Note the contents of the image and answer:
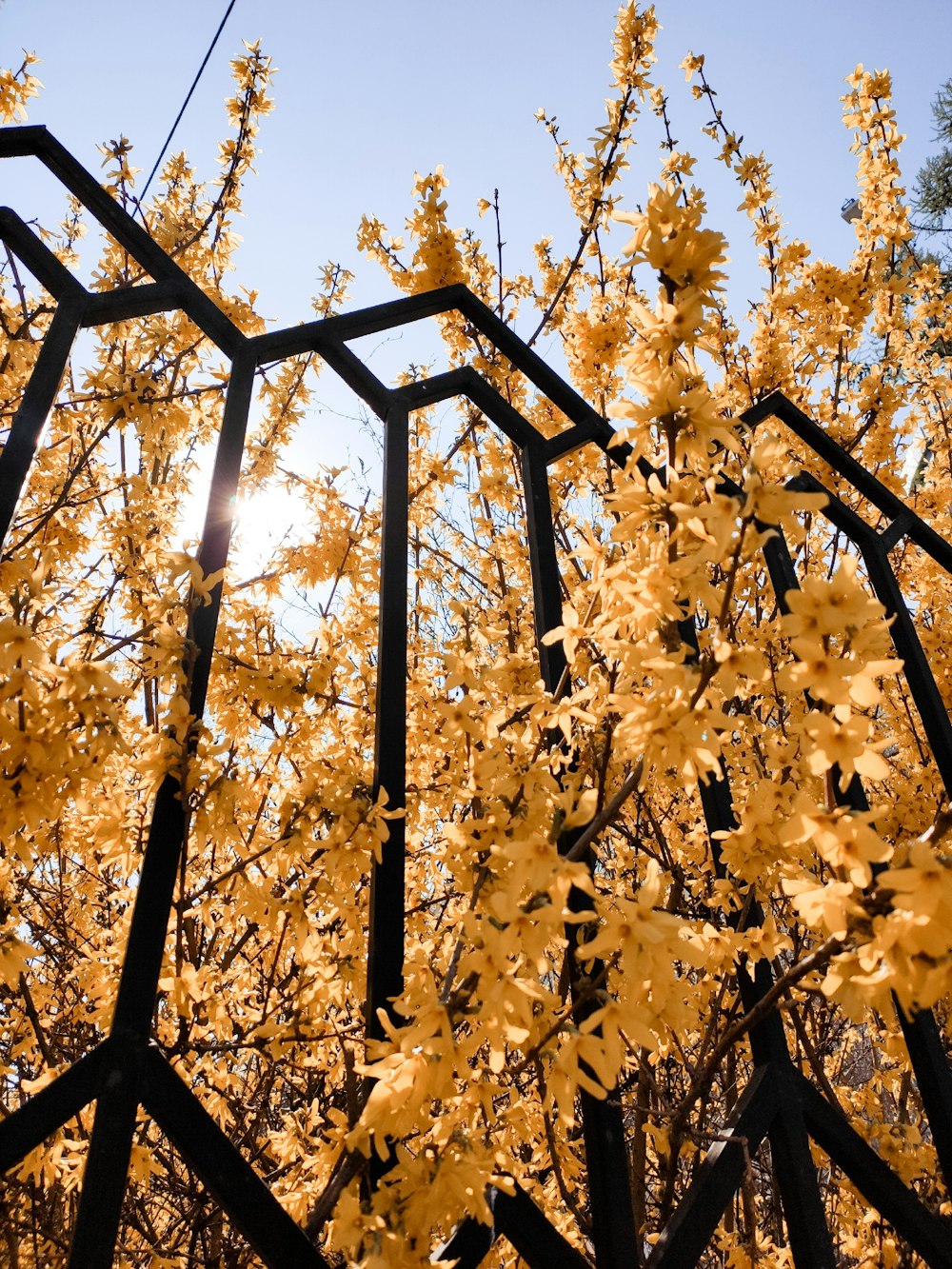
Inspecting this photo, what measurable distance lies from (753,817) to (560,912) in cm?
62

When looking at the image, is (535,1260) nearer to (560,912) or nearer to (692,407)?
(560,912)

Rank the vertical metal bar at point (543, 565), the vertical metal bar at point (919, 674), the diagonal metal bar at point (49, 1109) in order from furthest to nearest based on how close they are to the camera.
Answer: the vertical metal bar at point (919, 674)
the vertical metal bar at point (543, 565)
the diagonal metal bar at point (49, 1109)

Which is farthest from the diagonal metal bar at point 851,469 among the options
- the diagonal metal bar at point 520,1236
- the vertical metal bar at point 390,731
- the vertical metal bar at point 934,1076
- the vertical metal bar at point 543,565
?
the diagonal metal bar at point 520,1236

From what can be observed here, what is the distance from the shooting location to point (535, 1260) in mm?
842

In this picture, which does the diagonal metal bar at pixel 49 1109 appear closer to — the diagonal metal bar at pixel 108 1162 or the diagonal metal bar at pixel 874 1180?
the diagonal metal bar at pixel 108 1162

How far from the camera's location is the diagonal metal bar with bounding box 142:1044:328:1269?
75cm

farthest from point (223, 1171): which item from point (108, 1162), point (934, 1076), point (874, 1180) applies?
point (934, 1076)

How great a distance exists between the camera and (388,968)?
0.92m

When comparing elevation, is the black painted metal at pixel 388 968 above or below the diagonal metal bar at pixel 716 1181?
above

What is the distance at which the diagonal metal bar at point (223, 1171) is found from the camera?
2.47 feet

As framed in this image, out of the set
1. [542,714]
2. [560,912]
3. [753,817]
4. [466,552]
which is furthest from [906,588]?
[560,912]

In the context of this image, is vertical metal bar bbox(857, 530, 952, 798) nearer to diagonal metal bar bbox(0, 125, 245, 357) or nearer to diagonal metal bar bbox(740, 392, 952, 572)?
diagonal metal bar bbox(740, 392, 952, 572)

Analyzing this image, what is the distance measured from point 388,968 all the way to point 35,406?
0.82 meters

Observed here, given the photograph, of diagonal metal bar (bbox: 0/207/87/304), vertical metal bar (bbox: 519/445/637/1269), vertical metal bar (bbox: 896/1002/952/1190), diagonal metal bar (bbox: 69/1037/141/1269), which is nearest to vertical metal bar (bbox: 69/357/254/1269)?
diagonal metal bar (bbox: 69/1037/141/1269)
